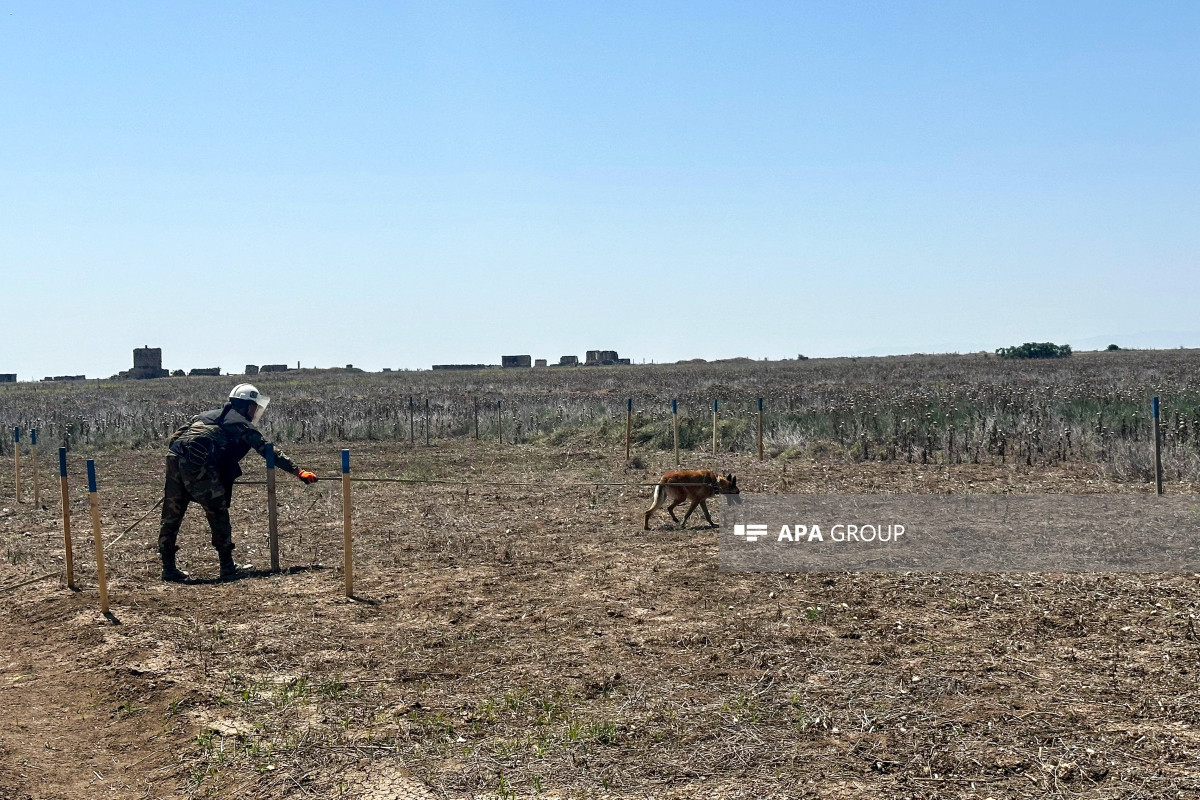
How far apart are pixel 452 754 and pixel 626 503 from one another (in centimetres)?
908

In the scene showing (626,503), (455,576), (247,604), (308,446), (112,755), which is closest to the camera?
(112,755)

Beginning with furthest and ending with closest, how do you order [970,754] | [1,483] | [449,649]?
1. [1,483]
2. [449,649]
3. [970,754]

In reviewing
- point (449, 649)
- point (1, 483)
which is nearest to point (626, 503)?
point (449, 649)

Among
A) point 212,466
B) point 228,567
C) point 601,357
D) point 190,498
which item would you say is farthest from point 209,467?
point 601,357

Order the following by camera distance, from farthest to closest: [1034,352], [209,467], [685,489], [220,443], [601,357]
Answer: [601,357] < [1034,352] < [685,489] < [220,443] < [209,467]

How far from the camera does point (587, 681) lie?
639 centimetres

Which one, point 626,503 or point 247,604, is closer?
point 247,604

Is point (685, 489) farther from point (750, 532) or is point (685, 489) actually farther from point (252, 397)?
point (252, 397)

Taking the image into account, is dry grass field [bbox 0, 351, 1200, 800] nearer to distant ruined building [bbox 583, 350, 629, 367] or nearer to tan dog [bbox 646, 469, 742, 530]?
tan dog [bbox 646, 469, 742, 530]

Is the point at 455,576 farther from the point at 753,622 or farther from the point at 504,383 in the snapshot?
the point at 504,383

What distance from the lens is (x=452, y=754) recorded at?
5289 millimetres

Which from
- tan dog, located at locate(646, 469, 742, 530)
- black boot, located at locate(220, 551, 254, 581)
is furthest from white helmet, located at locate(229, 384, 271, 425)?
tan dog, located at locate(646, 469, 742, 530)

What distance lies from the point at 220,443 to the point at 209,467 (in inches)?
10.1

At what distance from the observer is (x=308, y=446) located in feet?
82.1
